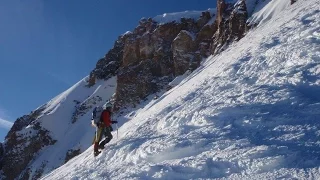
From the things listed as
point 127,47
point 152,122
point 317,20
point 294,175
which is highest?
point 127,47

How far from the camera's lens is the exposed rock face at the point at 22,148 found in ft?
221

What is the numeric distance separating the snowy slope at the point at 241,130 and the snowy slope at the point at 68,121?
43.2 metres

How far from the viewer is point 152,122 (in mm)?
13945

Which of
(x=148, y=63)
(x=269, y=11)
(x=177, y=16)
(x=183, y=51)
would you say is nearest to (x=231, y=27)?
(x=269, y=11)

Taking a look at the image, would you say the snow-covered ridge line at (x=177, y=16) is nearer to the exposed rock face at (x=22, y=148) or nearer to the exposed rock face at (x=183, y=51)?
the exposed rock face at (x=183, y=51)

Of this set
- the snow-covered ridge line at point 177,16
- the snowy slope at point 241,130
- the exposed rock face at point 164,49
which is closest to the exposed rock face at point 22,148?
the exposed rock face at point 164,49

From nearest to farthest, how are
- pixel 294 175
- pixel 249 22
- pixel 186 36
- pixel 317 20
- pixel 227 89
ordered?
1. pixel 294 175
2. pixel 227 89
3. pixel 317 20
4. pixel 249 22
5. pixel 186 36

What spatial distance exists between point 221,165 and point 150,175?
162 centimetres

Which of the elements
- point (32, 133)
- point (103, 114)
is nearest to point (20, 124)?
point (32, 133)

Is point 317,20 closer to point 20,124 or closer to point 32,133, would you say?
point 32,133

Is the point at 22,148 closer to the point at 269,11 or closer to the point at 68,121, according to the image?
the point at 68,121

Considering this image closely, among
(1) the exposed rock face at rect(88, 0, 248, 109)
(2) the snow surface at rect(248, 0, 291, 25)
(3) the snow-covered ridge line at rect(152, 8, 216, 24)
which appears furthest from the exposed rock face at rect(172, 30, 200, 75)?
(2) the snow surface at rect(248, 0, 291, 25)

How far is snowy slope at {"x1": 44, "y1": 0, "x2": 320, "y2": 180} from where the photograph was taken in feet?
24.8

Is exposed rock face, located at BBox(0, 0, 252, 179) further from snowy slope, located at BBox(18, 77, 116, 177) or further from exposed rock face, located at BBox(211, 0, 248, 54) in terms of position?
snowy slope, located at BBox(18, 77, 116, 177)
